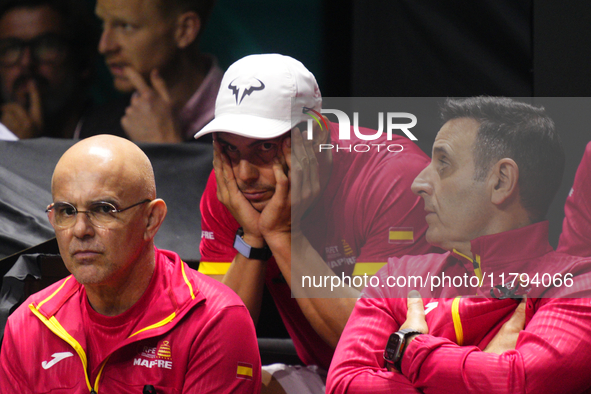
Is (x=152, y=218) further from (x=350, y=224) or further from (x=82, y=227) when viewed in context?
(x=350, y=224)

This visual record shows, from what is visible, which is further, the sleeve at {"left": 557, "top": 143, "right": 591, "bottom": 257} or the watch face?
the sleeve at {"left": 557, "top": 143, "right": 591, "bottom": 257}

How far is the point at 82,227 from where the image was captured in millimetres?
1741

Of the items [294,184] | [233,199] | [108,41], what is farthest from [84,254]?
[108,41]

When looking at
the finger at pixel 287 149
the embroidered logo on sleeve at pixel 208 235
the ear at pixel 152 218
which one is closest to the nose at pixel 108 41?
the embroidered logo on sleeve at pixel 208 235

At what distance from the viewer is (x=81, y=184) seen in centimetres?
176

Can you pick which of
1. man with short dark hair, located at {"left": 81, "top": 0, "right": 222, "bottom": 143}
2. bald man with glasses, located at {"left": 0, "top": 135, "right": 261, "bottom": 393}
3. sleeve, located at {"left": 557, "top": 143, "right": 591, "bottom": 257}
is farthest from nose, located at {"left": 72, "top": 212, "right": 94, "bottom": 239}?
man with short dark hair, located at {"left": 81, "top": 0, "right": 222, "bottom": 143}

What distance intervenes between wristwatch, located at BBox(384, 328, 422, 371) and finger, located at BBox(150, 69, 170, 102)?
9.31 ft

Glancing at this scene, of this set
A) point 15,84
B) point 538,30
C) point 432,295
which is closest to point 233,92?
point 432,295

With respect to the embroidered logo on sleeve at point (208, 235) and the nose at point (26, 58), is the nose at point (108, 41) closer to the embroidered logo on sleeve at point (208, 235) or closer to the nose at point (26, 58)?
the nose at point (26, 58)

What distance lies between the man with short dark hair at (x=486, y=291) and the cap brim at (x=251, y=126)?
60 cm

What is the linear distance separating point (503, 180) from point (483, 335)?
0.42 metres

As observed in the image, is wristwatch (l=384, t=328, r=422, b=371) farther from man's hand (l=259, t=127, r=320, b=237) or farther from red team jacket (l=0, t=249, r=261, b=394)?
man's hand (l=259, t=127, r=320, b=237)

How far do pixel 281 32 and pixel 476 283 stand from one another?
2.57 meters

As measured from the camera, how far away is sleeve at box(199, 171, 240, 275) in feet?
8.28
